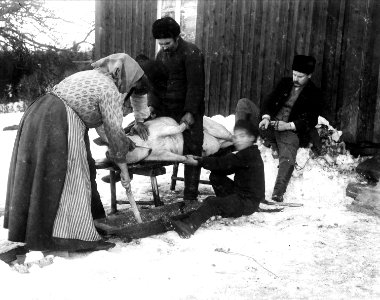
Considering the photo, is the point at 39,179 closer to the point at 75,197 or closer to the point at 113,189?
the point at 75,197

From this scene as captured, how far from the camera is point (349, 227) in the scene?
15.9 ft

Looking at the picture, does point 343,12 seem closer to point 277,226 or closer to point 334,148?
point 334,148

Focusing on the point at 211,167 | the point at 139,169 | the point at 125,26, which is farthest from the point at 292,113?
the point at 125,26

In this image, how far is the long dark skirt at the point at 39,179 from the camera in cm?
357

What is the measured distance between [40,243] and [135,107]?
1.99m

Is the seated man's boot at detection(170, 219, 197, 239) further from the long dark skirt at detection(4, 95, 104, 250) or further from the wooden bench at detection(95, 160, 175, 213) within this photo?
the long dark skirt at detection(4, 95, 104, 250)

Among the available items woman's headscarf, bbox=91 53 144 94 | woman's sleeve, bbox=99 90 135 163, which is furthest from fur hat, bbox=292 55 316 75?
woman's sleeve, bbox=99 90 135 163

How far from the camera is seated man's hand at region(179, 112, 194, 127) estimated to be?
5246 millimetres

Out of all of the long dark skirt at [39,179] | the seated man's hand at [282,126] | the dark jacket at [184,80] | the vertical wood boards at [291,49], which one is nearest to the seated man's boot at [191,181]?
the dark jacket at [184,80]

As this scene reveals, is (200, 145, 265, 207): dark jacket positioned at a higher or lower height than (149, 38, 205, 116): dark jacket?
lower

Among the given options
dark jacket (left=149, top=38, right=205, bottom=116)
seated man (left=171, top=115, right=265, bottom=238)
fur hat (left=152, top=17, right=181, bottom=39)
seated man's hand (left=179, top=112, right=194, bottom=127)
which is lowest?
seated man (left=171, top=115, right=265, bottom=238)

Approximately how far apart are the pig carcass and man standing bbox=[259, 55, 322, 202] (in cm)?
102

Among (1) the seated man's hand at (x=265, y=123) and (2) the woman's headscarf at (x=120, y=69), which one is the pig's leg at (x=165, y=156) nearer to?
(2) the woman's headscarf at (x=120, y=69)

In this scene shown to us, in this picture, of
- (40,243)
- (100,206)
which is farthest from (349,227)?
(40,243)
